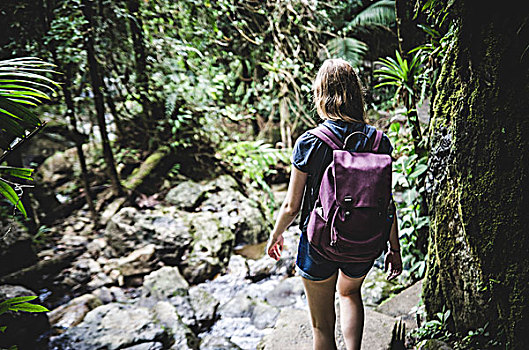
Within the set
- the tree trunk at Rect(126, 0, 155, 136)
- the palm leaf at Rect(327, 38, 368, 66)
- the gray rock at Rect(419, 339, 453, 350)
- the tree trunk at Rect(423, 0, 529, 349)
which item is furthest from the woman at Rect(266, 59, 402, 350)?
the palm leaf at Rect(327, 38, 368, 66)

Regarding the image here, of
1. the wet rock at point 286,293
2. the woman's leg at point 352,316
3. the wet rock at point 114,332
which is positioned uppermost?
the woman's leg at point 352,316

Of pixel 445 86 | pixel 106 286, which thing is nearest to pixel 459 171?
pixel 445 86

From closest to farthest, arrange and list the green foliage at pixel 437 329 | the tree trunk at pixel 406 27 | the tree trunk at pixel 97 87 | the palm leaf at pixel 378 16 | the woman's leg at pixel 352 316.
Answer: the woman's leg at pixel 352 316 < the green foliage at pixel 437 329 < the tree trunk at pixel 406 27 < the tree trunk at pixel 97 87 < the palm leaf at pixel 378 16

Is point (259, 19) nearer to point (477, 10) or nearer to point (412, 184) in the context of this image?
point (412, 184)

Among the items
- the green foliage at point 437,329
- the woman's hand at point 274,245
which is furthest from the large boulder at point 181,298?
the green foliage at point 437,329

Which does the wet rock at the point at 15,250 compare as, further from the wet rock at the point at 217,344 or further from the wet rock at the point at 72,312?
the wet rock at the point at 217,344

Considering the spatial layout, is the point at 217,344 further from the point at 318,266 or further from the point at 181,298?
the point at 318,266

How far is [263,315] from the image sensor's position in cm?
361

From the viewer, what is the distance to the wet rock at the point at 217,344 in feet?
10.1

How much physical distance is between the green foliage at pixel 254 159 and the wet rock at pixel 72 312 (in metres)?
2.89

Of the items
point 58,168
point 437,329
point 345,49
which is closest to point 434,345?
point 437,329

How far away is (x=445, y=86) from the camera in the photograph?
1.95m

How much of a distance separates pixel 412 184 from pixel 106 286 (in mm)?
3733

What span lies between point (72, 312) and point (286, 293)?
235 cm
